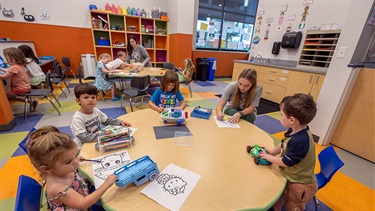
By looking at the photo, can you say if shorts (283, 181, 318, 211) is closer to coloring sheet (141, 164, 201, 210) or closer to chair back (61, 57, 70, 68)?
coloring sheet (141, 164, 201, 210)

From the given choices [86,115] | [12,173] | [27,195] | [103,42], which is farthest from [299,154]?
[103,42]

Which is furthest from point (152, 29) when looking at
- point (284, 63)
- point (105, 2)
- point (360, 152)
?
point (360, 152)

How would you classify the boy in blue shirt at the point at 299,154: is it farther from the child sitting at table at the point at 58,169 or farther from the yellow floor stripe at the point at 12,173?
the yellow floor stripe at the point at 12,173

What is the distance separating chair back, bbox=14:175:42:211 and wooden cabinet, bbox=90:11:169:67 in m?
5.56

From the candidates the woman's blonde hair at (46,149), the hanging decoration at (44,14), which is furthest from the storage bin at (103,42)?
the woman's blonde hair at (46,149)

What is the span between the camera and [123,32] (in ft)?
18.6

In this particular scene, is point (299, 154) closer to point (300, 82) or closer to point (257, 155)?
point (257, 155)

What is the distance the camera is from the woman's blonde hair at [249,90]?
1.65 meters

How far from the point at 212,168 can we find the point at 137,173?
386 millimetres

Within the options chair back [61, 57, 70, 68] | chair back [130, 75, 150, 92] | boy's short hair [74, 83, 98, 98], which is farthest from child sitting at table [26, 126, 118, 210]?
chair back [61, 57, 70, 68]

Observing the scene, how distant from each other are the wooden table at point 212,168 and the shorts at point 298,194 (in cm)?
15

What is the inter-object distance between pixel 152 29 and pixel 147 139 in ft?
18.8

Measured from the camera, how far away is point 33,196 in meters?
0.77

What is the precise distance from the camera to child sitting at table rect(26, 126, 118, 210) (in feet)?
2.34
